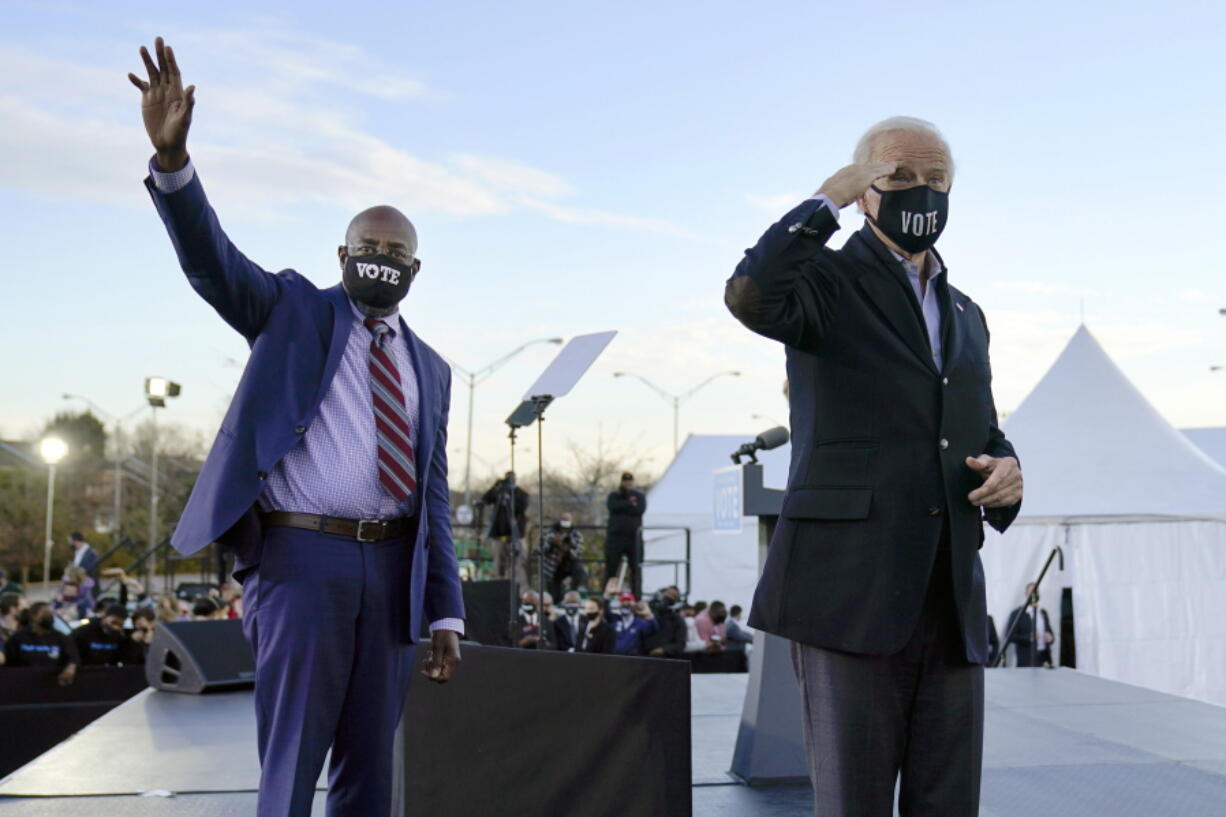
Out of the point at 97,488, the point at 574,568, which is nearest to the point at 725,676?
the point at 574,568

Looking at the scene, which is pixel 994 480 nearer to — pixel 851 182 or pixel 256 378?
pixel 851 182

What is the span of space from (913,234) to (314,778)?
1.80m

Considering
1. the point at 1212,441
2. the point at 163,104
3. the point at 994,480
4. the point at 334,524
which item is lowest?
the point at 334,524

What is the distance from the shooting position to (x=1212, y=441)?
2062cm

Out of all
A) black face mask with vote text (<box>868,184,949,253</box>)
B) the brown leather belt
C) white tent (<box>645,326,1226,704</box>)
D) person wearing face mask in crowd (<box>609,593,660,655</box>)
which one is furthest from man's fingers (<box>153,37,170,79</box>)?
white tent (<box>645,326,1226,704</box>)

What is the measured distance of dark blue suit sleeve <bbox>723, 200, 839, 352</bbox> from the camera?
213cm

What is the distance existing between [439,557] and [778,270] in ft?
4.52

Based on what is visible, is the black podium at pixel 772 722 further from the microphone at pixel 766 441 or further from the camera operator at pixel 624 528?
the camera operator at pixel 624 528

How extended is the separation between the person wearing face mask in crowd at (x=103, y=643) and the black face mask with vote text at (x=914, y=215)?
33.9 feet

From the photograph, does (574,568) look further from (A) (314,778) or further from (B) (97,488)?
(B) (97,488)

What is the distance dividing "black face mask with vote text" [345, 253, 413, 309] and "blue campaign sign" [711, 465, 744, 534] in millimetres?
2425

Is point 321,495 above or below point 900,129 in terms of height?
below

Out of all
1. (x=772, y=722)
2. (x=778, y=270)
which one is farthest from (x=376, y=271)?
(x=772, y=722)

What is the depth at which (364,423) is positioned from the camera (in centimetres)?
288
